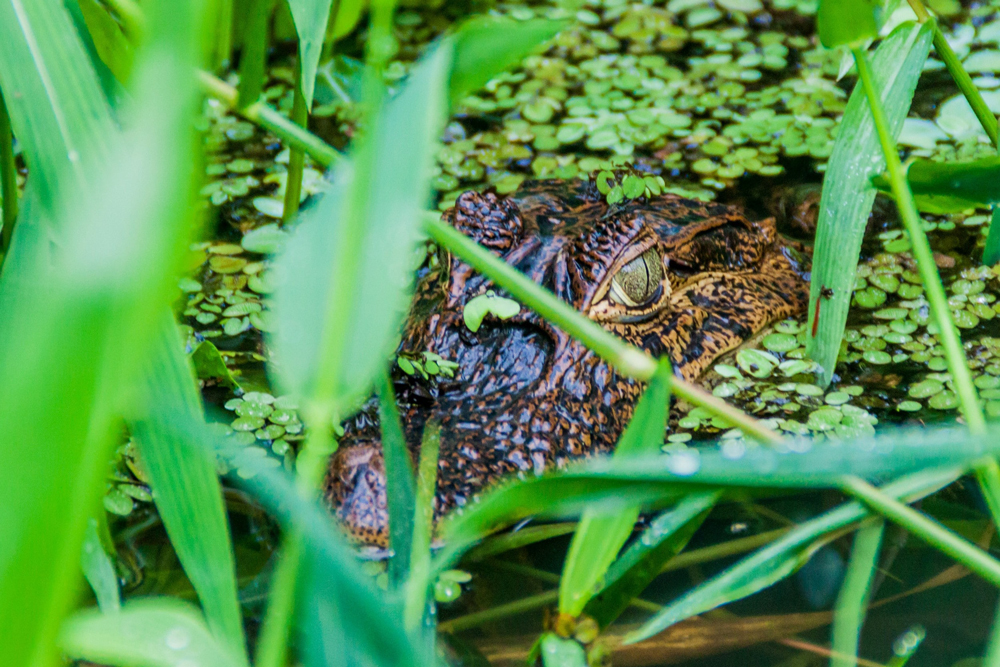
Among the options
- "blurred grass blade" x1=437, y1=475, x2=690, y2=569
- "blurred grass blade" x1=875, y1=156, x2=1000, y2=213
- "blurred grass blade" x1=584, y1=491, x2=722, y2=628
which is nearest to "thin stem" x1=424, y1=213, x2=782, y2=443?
"blurred grass blade" x1=437, y1=475, x2=690, y2=569

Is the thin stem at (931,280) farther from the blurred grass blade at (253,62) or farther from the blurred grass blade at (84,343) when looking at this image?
the blurred grass blade at (84,343)

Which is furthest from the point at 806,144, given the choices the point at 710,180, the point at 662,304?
the point at 662,304

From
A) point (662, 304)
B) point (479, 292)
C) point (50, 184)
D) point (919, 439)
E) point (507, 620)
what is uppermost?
point (50, 184)

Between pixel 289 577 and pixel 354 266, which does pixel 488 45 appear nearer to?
pixel 354 266

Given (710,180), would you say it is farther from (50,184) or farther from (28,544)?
(28,544)

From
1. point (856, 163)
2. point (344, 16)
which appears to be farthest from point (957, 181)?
point (344, 16)

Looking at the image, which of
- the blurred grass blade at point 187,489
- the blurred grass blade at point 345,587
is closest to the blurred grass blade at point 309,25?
the blurred grass blade at point 187,489
